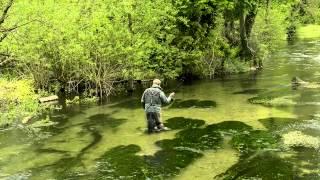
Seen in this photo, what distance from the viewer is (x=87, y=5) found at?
30.4 metres

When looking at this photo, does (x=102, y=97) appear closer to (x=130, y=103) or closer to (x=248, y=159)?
(x=130, y=103)

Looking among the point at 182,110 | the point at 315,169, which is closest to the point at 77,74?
the point at 182,110

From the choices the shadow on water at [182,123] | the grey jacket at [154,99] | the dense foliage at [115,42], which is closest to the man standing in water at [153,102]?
the grey jacket at [154,99]

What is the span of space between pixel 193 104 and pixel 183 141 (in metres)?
7.57

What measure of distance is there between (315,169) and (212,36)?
21810mm

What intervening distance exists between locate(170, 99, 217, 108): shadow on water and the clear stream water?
59 millimetres

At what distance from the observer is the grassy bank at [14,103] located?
19538 mm

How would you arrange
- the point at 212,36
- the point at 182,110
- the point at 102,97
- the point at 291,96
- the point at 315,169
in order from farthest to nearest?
the point at 212,36 < the point at 102,97 < the point at 291,96 < the point at 182,110 < the point at 315,169

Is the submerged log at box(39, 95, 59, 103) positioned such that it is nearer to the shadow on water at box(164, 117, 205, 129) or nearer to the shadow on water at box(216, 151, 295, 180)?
the shadow on water at box(164, 117, 205, 129)

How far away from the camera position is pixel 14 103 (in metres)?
20.9

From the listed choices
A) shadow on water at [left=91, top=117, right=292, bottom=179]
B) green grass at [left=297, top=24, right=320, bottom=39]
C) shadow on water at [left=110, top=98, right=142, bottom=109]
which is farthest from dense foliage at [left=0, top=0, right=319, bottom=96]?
green grass at [left=297, top=24, right=320, bottom=39]

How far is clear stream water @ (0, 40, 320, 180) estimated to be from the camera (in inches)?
580

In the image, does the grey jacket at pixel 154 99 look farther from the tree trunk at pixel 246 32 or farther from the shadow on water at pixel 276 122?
the tree trunk at pixel 246 32

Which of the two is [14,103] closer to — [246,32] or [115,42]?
[115,42]
